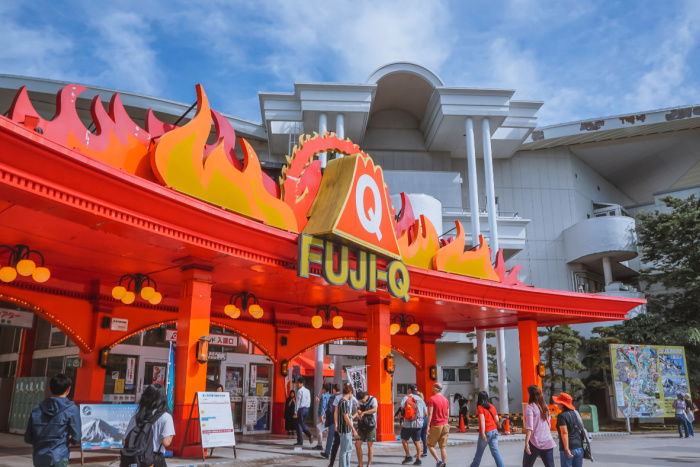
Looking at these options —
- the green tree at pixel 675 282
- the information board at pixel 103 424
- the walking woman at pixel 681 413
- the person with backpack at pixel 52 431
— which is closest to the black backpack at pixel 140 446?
the person with backpack at pixel 52 431

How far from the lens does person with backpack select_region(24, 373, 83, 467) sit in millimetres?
5742

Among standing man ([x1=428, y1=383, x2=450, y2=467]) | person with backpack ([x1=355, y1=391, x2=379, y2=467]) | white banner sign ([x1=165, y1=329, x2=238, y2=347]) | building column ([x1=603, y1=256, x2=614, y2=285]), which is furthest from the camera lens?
building column ([x1=603, y1=256, x2=614, y2=285])

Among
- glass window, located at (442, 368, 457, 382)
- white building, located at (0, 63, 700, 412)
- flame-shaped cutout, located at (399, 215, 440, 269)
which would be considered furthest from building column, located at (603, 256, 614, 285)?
flame-shaped cutout, located at (399, 215, 440, 269)

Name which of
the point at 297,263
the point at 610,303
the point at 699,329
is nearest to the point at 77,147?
the point at 297,263

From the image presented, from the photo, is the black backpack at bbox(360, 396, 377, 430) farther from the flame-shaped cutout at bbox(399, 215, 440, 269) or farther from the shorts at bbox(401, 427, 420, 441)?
the flame-shaped cutout at bbox(399, 215, 440, 269)

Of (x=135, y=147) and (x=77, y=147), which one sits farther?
(x=135, y=147)

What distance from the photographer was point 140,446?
619 centimetres

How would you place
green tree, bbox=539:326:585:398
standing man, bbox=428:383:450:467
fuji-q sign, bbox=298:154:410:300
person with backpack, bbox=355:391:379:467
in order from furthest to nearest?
green tree, bbox=539:326:585:398
fuji-q sign, bbox=298:154:410:300
standing man, bbox=428:383:450:467
person with backpack, bbox=355:391:379:467

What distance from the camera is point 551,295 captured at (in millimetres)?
17672

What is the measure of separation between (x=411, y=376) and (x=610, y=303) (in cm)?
1391

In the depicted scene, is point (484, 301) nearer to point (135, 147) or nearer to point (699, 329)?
point (135, 147)

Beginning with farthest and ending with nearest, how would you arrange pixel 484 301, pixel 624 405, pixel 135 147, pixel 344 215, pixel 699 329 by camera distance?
pixel 699 329, pixel 624 405, pixel 484 301, pixel 344 215, pixel 135 147

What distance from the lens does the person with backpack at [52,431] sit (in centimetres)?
574

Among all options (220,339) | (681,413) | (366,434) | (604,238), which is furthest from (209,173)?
(604,238)
